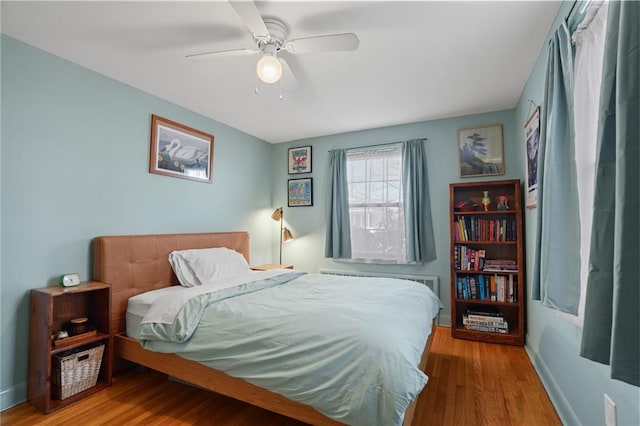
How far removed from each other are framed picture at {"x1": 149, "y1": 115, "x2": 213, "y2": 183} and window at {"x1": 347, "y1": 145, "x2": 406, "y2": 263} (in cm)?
187

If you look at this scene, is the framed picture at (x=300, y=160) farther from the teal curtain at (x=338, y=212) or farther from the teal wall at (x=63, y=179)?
the teal wall at (x=63, y=179)

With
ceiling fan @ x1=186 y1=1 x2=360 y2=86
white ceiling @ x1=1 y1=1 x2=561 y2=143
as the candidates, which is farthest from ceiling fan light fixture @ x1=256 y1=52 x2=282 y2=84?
white ceiling @ x1=1 y1=1 x2=561 y2=143

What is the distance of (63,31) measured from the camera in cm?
201

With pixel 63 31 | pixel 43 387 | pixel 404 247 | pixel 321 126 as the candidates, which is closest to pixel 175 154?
pixel 63 31

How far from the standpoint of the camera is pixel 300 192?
452 cm

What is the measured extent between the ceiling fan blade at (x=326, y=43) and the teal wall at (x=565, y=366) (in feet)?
3.87

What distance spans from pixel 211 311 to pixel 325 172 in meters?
2.80

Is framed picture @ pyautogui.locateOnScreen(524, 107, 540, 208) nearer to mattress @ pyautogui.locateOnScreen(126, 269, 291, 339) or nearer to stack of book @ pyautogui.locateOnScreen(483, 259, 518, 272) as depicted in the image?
stack of book @ pyautogui.locateOnScreen(483, 259, 518, 272)

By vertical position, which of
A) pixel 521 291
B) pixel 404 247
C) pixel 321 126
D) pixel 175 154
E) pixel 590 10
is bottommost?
pixel 521 291

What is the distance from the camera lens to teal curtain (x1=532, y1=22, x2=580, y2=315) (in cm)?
143

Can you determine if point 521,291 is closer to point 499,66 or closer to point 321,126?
point 499,66

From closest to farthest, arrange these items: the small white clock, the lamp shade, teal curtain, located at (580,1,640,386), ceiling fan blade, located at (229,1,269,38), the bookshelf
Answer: teal curtain, located at (580,1,640,386), ceiling fan blade, located at (229,1,269,38), the small white clock, the bookshelf, the lamp shade

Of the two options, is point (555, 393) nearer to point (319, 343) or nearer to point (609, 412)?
point (609, 412)

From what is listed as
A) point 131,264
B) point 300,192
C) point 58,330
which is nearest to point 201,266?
point 131,264
